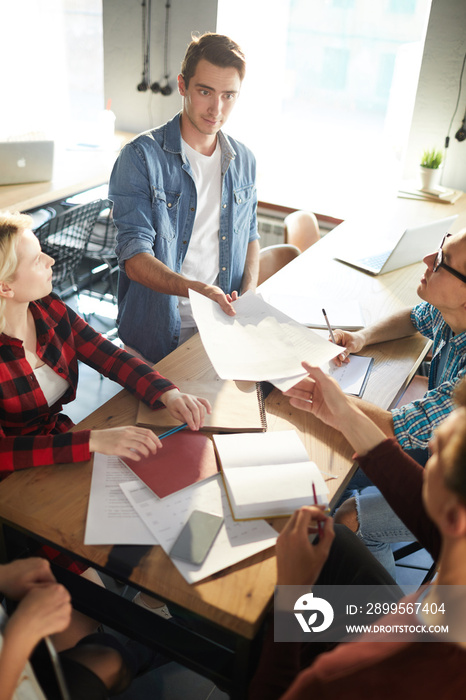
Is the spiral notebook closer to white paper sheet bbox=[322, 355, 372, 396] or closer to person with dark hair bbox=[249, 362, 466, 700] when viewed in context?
white paper sheet bbox=[322, 355, 372, 396]

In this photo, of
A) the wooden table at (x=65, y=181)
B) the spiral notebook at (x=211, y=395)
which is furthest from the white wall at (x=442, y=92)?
the spiral notebook at (x=211, y=395)

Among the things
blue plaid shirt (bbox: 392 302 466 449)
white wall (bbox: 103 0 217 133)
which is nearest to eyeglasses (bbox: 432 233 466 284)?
blue plaid shirt (bbox: 392 302 466 449)

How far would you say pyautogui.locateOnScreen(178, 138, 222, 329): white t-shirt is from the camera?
205 cm

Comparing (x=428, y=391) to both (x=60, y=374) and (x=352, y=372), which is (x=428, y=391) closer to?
(x=352, y=372)

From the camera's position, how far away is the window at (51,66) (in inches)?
169

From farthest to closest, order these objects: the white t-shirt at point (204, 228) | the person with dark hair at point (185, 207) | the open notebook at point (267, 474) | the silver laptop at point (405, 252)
→ the silver laptop at point (405, 252) < the white t-shirt at point (204, 228) < the person with dark hair at point (185, 207) < the open notebook at point (267, 474)

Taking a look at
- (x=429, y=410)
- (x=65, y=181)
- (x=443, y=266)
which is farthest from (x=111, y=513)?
(x=65, y=181)

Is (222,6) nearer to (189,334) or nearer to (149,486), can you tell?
(189,334)

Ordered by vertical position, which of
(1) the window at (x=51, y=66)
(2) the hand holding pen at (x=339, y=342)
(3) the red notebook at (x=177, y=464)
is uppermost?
(1) the window at (x=51, y=66)

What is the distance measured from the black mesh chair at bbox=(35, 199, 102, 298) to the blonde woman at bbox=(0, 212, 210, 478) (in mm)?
1565

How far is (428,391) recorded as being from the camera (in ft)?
4.91

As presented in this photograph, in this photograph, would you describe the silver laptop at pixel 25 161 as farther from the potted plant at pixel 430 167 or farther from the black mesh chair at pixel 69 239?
the potted plant at pixel 430 167

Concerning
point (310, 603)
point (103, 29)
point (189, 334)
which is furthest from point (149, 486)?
point (103, 29)
